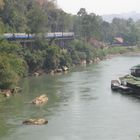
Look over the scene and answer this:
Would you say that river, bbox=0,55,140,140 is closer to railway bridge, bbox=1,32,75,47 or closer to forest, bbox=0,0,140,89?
forest, bbox=0,0,140,89

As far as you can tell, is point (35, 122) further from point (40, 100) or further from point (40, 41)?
point (40, 41)

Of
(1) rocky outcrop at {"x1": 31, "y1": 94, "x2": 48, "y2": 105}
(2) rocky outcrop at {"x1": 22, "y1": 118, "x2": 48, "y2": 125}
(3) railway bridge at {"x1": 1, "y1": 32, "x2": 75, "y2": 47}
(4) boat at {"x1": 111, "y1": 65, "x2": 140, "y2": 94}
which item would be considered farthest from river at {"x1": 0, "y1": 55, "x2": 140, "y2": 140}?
(3) railway bridge at {"x1": 1, "y1": 32, "x2": 75, "y2": 47}

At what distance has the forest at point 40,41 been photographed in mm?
44141

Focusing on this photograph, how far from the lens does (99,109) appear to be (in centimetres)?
3341

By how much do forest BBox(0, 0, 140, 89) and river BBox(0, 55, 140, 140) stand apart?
272 cm

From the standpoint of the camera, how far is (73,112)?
1277 inches

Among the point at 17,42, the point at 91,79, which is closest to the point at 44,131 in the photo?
the point at 91,79

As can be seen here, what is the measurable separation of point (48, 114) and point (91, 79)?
60.5ft

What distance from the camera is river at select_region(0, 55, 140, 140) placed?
26.7 metres

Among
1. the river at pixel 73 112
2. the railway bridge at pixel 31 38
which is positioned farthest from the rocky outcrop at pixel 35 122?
the railway bridge at pixel 31 38

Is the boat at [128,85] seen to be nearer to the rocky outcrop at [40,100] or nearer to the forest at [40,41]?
the rocky outcrop at [40,100]

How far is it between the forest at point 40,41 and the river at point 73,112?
2718mm

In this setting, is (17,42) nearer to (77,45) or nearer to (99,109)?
(77,45)

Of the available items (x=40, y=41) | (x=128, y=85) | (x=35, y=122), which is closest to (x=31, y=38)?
(x=40, y=41)
